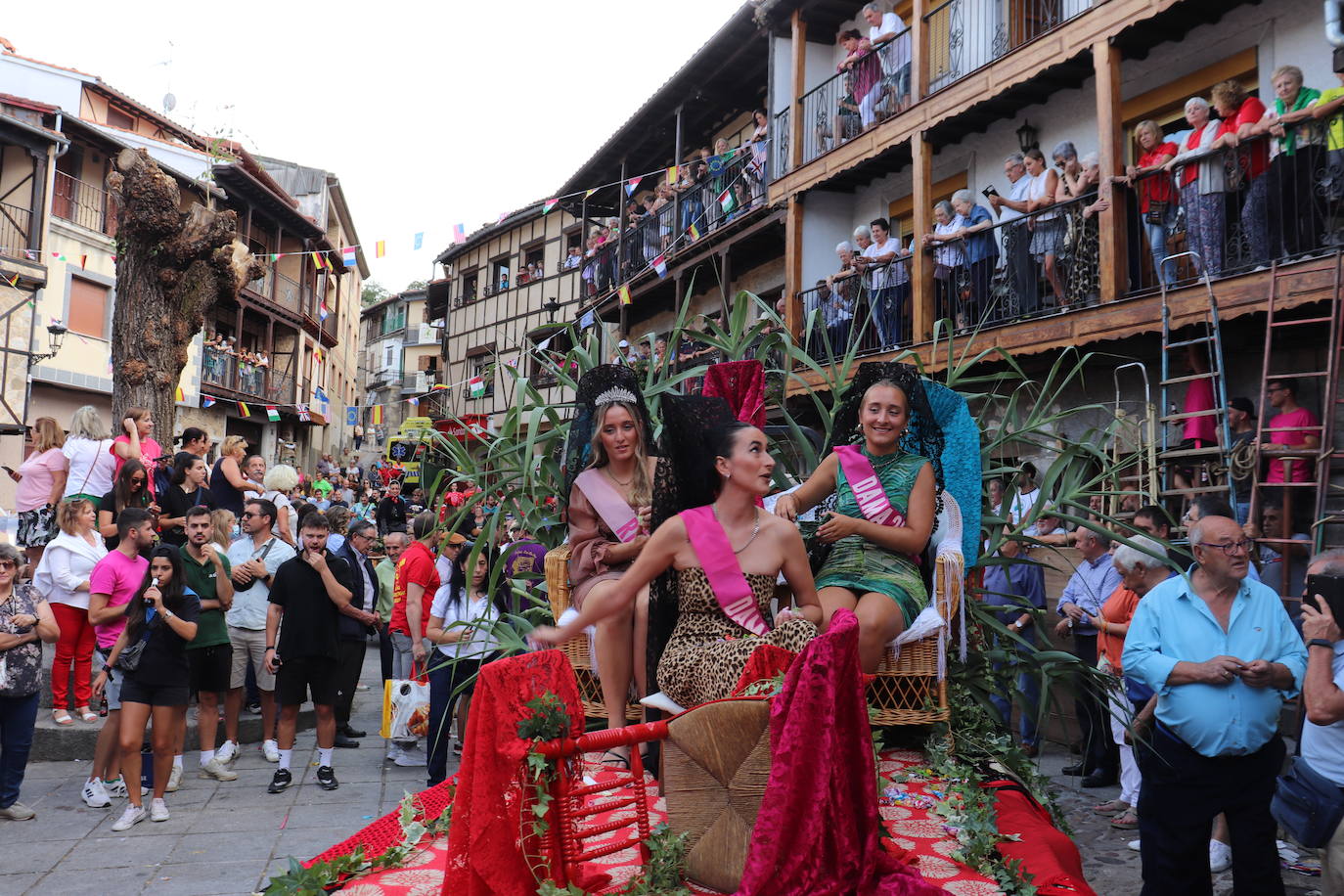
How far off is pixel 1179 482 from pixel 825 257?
7866 mm

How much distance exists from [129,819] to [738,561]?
4.85 meters

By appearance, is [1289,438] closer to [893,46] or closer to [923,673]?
[923,673]

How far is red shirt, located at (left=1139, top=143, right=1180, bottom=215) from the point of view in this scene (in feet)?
29.1

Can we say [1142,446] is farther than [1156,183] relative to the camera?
No

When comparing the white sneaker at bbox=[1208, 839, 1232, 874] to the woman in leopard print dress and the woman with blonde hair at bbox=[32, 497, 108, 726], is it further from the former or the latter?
the woman with blonde hair at bbox=[32, 497, 108, 726]

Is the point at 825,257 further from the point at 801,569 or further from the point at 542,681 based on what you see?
the point at 542,681

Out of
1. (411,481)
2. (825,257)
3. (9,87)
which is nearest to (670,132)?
(825,257)

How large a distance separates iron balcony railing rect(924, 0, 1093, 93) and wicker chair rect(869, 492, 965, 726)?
8.48 meters

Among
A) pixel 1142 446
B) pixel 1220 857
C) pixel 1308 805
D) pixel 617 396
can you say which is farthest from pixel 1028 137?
pixel 1308 805

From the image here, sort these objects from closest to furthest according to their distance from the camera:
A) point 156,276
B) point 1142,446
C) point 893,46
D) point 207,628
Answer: point 207,628 < point 1142,446 < point 156,276 < point 893,46

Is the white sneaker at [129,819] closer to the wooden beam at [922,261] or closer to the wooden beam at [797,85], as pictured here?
the wooden beam at [922,261]

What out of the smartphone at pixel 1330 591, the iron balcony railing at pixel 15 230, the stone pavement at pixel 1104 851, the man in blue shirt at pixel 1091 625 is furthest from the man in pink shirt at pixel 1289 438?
the iron balcony railing at pixel 15 230

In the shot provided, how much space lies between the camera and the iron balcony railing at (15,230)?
22.6 metres

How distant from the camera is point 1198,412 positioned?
7.84 metres
